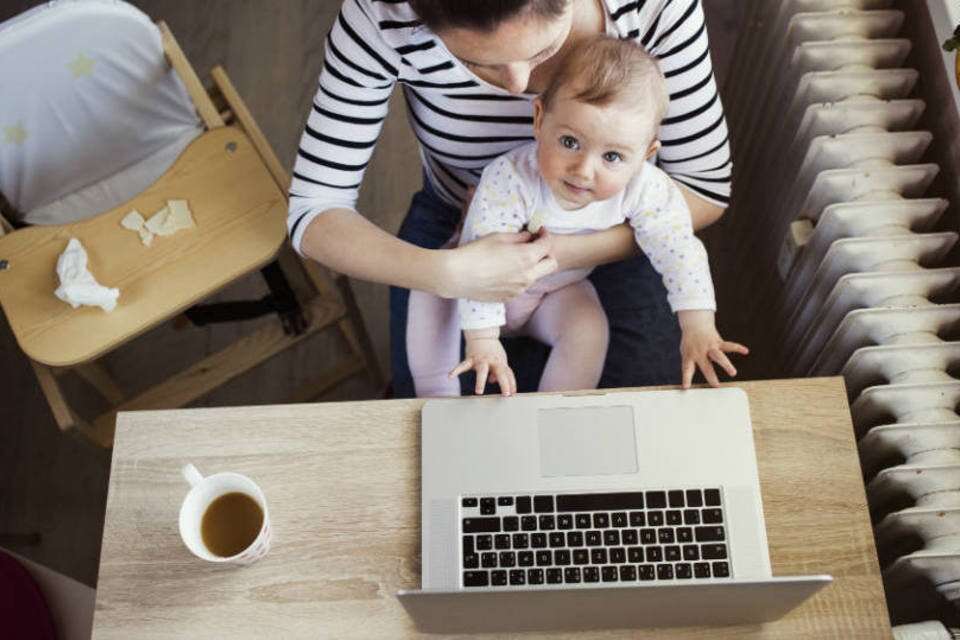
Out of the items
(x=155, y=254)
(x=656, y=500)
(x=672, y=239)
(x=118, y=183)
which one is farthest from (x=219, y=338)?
(x=656, y=500)

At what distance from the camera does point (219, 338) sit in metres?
2.08

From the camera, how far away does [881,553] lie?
120 cm

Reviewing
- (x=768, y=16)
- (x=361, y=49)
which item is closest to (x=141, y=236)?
(x=361, y=49)

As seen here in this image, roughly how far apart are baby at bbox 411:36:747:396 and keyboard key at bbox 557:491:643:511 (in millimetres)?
156

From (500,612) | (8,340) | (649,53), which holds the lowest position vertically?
(8,340)

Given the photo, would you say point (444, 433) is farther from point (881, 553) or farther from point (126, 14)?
point (126, 14)

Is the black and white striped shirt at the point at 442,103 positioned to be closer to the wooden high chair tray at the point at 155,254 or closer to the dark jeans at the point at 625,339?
the dark jeans at the point at 625,339

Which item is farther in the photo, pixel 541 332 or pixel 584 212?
pixel 541 332

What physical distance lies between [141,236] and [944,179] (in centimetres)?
133

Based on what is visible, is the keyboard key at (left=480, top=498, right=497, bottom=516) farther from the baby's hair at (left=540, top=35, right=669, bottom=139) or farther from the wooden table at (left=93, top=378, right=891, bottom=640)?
the baby's hair at (left=540, top=35, right=669, bottom=139)

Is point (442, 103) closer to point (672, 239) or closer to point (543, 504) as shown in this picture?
point (672, 239)

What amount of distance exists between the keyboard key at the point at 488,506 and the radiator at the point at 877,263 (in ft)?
1.64

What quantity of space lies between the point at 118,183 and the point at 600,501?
1.25 m

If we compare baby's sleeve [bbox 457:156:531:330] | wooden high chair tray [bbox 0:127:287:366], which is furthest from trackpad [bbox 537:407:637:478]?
wooden high chair tray [bbox 0:127:287:366]
